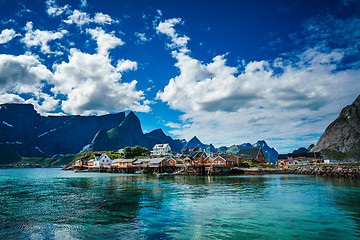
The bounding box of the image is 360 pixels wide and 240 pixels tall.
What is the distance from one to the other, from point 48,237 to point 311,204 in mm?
23429

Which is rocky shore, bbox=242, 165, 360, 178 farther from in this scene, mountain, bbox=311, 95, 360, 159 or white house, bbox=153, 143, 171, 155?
mountain, bbox=311, 95, 360, 159

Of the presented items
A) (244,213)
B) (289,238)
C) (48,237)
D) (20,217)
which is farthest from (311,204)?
(20,217)

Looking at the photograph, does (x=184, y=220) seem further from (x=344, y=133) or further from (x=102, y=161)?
(x=344, y=133)

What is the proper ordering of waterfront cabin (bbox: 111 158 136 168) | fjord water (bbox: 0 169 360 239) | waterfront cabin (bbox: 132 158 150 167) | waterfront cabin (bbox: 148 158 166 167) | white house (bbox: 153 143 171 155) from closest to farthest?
1. fjord water (bbox: 0 169 360 239)
2. waterfront cabin (bbox: 148 158 166 167)
3. waterfront cabin (bbox: 132 158 150 167)
4. waterfront cabin (bbox: 111 158 136 168)
5. white house (bbox: 153 143 171 155)

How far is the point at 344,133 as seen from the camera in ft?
561

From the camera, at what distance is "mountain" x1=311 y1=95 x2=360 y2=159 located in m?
162

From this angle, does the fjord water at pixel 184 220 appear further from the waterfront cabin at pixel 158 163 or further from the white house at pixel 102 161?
the white house at pixel 102 161

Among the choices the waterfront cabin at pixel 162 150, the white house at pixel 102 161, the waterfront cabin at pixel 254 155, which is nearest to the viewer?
the waterfront cabin at pixel 254 155

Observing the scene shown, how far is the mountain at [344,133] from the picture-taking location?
161875 millimetres

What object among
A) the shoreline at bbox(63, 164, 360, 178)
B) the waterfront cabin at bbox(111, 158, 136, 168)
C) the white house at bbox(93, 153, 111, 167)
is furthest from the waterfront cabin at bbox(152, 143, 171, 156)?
the shoreline at bbox(63, 164, 360, 178)

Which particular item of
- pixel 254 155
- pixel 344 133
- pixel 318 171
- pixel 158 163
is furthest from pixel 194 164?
pixel 344 133

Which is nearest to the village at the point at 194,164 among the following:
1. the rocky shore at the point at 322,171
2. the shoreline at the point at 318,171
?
the shoreline at the point at 318,171

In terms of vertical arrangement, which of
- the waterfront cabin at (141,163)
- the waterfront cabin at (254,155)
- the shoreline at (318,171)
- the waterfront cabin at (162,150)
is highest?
the waterfront cabin at (162,150)

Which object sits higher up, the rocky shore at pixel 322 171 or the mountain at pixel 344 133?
the mountain at pixel 344 133
